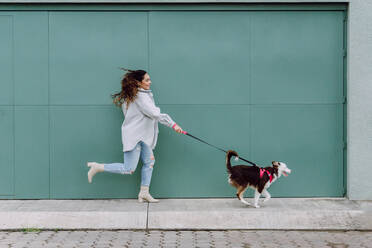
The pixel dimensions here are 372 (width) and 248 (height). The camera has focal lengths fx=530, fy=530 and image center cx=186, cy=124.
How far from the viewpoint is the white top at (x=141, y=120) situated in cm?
731

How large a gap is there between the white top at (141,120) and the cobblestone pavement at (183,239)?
137cm

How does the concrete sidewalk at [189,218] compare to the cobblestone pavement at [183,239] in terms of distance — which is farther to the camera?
the concrete sidewalk at [189,218]

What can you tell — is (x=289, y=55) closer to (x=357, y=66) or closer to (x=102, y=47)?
(x=357, y=66)

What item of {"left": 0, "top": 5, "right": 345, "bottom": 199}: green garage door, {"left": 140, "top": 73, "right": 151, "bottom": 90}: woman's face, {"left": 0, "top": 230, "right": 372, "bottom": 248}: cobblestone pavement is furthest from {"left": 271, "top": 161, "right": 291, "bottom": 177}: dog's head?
{"left": 140, "top": 73, "right": 151, "bottom": 90}: woman's face

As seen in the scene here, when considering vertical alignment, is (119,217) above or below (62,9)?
below

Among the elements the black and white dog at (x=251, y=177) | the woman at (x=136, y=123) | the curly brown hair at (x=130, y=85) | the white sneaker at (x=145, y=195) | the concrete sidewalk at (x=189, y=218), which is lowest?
the concrete sidewalk at (x=189, y=218)

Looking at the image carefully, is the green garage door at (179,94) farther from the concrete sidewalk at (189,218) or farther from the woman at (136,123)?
the concrete sidewalk at (189,218)

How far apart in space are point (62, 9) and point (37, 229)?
3.22m

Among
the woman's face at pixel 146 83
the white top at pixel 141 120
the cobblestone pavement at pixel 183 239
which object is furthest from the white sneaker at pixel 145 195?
the woman's face at pixel 146 83

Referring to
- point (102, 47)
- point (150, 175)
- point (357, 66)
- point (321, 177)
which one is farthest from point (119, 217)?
point (357, 66)

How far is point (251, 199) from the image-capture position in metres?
7.92

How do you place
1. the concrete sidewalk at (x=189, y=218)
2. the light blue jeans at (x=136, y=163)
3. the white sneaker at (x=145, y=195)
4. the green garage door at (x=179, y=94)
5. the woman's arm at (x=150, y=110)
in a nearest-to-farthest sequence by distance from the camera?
the concrete sidewalk at (x=189, y=218) < the woman's arm at (x=150, y=110) < the light blue jeans at (x=136, y=163) < the white sneaker at (x=145, y=195) < the green garage door at (x=179, y=94)

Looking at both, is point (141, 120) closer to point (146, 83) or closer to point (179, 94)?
point (146, 83)

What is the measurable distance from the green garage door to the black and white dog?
0.70 meters
